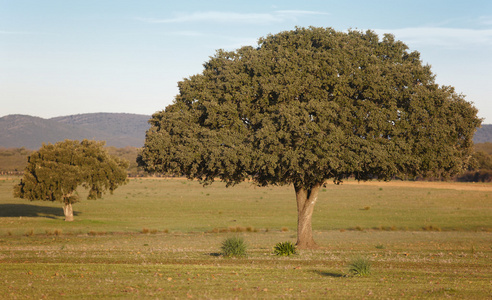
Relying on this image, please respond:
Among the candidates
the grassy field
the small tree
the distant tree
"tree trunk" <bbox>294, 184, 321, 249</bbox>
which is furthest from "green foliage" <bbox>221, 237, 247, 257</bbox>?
the small tree

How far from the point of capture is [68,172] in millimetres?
49906

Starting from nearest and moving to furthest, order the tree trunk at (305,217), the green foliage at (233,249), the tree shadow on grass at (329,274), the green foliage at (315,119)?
the tree shadow on grass at (329,274) < the green foliage at (233,249) < the green foliage at (315,119) < the tree trunk at (305,217)

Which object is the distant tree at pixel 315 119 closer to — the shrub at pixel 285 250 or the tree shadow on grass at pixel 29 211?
the shrub at pixel 285 250

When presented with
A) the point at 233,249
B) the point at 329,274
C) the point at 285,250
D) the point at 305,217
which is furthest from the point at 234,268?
the point at 305,217

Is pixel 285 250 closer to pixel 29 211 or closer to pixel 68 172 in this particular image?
pixel 68 172

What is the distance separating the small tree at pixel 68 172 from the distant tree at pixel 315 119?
80.6 feet

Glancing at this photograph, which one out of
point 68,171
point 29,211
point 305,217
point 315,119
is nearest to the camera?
point 315,119

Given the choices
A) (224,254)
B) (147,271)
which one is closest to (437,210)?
(224,254)

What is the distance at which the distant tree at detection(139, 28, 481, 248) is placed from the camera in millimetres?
24891

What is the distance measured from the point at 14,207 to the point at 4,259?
172 ft

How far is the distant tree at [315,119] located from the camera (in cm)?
2489

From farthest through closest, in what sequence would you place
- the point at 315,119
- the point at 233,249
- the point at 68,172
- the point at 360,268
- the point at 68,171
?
the point at 68,171
the point at 68,172
the point at 315,119
the point at 233,249
the point at 360,268

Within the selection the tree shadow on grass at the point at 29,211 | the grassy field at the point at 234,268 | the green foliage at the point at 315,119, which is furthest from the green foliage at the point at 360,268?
the tree shadow on grass at the point at 29,211

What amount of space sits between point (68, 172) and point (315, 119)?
31.7 m
